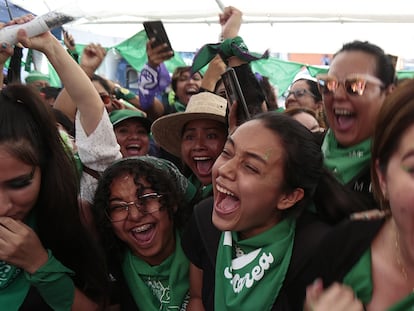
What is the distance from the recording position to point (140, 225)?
1910 millimetres

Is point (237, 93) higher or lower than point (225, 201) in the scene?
higher

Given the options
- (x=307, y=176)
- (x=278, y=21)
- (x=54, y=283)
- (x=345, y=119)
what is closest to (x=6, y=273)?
(x=54, y=283)

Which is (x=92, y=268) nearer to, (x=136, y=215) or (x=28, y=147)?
(x=136, y=215)

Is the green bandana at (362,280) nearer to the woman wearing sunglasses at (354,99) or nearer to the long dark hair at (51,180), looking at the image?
the woman wearing sunglasses at (354,99)

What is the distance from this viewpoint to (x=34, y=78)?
4.91 metres

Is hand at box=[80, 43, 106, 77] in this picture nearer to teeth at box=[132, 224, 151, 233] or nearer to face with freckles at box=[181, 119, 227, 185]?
face with freckles at box=[181, 119, 227, 185]

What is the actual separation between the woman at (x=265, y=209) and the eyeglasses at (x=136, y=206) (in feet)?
1.21

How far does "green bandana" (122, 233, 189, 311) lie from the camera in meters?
1.92

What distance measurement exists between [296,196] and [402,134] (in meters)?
0.61

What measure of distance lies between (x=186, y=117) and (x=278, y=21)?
15.0 ft

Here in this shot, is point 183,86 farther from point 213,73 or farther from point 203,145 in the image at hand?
point 203,145

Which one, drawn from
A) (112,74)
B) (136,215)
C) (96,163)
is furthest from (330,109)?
(112,74)

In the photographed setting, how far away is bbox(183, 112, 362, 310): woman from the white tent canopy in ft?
16.0

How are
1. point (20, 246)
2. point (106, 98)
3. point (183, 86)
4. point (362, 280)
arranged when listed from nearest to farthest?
point (362, 280), point (20, 246), point (106, 98), point (183, 86)
